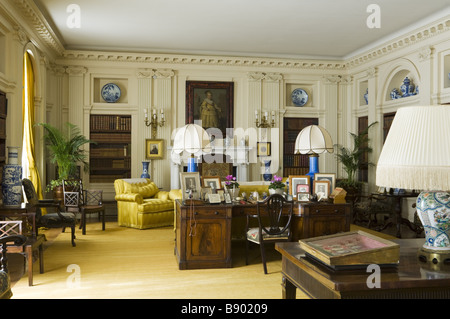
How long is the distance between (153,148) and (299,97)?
13.6ft

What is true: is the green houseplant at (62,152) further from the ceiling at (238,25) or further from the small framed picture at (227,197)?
the small framed picture at (227,197)

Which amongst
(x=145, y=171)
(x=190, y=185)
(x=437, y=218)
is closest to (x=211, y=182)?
(x=190, y=185)

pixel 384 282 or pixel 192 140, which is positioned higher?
pixel 192 140

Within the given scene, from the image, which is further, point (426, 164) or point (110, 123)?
point (110, 123)

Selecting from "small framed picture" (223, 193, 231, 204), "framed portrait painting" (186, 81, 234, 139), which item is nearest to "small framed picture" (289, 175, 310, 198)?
"small framed picture" (223, 193, 231, 204)

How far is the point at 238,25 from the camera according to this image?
854cm

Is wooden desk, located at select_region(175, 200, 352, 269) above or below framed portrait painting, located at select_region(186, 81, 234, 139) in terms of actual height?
below

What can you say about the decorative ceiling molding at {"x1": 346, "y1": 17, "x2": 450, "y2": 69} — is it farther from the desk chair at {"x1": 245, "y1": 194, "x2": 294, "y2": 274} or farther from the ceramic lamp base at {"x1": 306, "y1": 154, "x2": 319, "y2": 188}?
the desk chair at {"x1": 245, "y1": 194, "x2": 294, "y2": 274}

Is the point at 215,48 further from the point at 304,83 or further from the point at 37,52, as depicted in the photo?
the point at 37,52

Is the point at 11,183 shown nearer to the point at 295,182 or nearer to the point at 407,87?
the point at 295,182

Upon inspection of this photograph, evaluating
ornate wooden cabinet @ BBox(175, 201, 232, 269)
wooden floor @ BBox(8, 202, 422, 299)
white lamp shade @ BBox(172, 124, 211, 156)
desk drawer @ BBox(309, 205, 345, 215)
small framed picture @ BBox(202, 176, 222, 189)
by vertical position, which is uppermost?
white lamp shade @ BBox(172, 124, 211, 156)

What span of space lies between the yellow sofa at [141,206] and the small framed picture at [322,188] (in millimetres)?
3611

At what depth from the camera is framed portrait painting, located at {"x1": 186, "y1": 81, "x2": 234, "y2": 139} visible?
1083cm

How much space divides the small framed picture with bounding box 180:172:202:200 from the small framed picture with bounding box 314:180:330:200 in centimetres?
165
